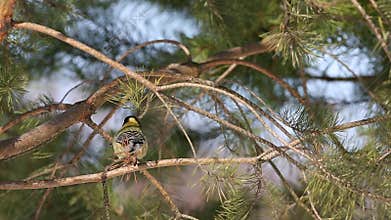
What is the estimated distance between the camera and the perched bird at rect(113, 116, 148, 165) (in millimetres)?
620

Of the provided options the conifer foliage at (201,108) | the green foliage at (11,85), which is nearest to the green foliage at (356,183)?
the conifer foliage at (201,108)

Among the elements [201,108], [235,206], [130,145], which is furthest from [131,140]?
[201,108]

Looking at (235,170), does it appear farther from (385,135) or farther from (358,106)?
(358,106)

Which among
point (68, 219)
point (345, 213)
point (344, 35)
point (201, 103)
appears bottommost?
point (345, 213)

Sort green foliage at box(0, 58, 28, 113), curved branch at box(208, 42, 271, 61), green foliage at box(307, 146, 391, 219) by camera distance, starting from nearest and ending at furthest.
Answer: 1. green foliage at box(307, 146, 391, 219)
2. green foliage at box(0, 58, 28, 113)
3. curved branch at box(208, 42, 271, 61)

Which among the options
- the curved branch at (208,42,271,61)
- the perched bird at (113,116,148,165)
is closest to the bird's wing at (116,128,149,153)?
the perched bird at (113,116,148,165)

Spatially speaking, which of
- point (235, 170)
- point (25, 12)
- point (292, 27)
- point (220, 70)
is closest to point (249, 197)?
point (235, 170)

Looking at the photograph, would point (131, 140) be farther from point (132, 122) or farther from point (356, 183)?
point (356, 183)

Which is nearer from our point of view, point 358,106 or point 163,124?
point 163,124

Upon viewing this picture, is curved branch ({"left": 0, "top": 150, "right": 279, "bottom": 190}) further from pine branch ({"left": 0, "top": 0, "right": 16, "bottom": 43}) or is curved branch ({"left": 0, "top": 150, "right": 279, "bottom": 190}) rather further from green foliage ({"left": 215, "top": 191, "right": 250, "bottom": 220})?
pine branch ({"left": 0, "top": 0, "right": 16, "bottom": 43})

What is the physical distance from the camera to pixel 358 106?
112 cm

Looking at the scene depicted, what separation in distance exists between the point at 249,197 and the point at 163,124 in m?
0.26

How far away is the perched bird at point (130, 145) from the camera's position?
2.03ft

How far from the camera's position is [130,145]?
24.9 inches
